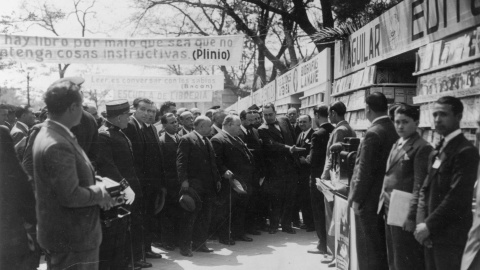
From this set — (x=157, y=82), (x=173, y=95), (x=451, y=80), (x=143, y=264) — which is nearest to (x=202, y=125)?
(x=143, y=264)

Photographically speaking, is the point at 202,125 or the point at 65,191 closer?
the point at 65,191

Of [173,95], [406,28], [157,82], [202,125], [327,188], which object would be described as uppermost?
[157,82]

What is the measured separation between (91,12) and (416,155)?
2512 centimetres

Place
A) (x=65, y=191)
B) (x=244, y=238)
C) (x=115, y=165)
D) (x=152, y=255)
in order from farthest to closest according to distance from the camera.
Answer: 1. (x=244, y=238)
2. (x=152, y=255)
3. (x=115, y=165)
4. (x=65, y=191)

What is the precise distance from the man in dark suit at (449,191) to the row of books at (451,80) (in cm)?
102

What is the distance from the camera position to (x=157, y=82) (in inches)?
479

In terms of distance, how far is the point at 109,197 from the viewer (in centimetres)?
315

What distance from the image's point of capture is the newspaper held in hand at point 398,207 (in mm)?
3770

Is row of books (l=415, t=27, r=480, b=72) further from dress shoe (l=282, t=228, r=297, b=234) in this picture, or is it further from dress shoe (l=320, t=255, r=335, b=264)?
dress shoe (l=282, t=228, r=297, b=234)

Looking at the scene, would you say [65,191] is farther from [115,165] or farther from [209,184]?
[209,184]

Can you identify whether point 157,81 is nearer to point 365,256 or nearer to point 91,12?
point 365,256

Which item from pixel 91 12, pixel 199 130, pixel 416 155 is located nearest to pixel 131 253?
pixel 199 130

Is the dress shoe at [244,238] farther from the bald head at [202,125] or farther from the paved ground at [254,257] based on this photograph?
the bald head at [202,125]

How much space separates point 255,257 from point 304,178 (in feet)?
6.90
